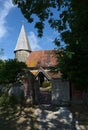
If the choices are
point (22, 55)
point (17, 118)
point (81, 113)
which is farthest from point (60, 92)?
point (22, 55)

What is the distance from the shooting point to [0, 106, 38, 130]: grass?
1630 centimetres

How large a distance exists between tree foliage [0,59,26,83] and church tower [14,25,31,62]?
37.2 metres

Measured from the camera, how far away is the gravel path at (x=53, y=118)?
53.9 feet

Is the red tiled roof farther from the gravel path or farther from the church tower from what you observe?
the gravel path

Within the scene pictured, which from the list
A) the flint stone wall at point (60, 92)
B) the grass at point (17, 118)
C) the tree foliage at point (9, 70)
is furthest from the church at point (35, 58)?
the grass at point (17, 118)

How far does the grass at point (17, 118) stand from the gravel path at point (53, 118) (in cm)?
50

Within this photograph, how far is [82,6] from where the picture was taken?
12.7m

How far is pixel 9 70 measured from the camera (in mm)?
26219

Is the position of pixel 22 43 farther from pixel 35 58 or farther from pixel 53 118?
pixel 53 118

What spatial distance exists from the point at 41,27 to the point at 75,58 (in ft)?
22.7

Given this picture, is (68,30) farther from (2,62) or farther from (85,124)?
(2,62)

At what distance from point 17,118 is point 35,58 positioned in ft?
126

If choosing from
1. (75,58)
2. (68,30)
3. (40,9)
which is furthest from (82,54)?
(40,9)

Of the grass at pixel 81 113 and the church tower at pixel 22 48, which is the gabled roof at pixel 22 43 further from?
the grass at pixel 81 113
